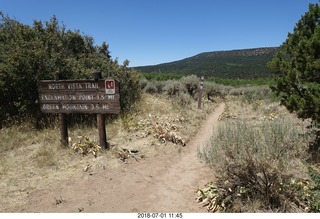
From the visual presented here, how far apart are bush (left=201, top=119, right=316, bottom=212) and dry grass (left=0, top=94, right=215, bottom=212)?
7.77ft

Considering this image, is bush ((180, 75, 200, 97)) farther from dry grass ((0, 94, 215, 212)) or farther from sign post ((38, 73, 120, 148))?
sign post ((38, 73, 120, 148))

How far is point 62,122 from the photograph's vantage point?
6570mm

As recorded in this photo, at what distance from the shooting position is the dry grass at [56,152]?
4.85 meters

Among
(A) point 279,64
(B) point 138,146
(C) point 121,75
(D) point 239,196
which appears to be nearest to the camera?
(D) point 239,196

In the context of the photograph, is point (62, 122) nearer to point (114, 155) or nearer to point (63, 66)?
point (114, 155)

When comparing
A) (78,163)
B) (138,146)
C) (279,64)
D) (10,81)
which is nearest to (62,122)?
(78,163)

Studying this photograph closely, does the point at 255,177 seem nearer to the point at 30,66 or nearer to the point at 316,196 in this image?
the point at 316,196

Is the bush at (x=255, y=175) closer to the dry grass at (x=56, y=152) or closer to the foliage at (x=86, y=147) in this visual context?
the dry grass at (x=56, y=152)

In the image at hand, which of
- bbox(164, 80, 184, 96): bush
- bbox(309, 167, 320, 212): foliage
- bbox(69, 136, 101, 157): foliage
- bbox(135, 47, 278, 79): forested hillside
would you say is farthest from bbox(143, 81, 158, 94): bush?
bbox(135, 47, 278, 79): forested hillside

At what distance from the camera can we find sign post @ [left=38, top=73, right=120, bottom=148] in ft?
19.4

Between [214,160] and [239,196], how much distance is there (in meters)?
0.62

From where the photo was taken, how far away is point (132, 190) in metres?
4.54

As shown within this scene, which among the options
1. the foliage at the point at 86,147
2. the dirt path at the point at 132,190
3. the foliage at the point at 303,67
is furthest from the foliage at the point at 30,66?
the foliage at the point at 303,67

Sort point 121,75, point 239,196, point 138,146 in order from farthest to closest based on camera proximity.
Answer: point 121,75
point 138,146
point 239,196
